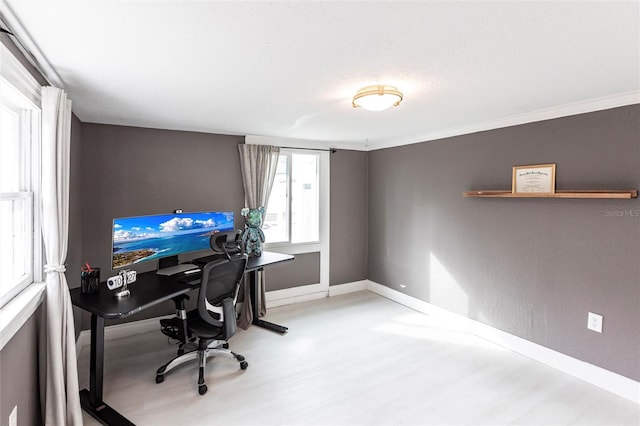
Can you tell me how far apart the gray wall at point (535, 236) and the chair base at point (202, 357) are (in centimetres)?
236

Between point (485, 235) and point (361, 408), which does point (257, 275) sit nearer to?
point (361, 408)

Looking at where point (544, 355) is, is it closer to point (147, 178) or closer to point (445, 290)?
point (445, 290)

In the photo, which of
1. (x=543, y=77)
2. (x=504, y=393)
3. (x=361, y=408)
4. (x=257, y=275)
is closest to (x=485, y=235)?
(x=504, y=393)

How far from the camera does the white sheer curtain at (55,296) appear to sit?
1.85 m

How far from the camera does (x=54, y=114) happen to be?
1.87 meters

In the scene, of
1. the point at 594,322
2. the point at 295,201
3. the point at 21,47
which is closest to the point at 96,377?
the point at 21,47

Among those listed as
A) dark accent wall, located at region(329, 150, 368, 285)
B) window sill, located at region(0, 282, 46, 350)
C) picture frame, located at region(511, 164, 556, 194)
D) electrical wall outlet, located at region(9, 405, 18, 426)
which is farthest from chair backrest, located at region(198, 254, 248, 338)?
picture frame, located at region(511, 164, 556, 194)

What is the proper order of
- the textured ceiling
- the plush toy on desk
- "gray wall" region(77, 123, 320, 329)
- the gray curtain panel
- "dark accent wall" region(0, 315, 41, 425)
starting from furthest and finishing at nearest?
the gray curtain panel, the plush toy on desk, "gray wall" region(77, 123, 320, 329), "dark accent wall" region(0, 315, 41, 425), the textured ceiling

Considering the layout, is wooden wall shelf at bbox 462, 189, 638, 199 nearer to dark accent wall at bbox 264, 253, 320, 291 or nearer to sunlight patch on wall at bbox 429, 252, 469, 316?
sunlight patch on wall at bbox 429, 252, 469, 316

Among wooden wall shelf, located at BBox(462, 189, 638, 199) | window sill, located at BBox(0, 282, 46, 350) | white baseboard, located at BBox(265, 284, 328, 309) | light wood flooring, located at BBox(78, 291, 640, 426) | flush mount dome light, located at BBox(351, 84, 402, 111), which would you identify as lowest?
light wood flooring, located at BBox(78, 291, 640, 426)

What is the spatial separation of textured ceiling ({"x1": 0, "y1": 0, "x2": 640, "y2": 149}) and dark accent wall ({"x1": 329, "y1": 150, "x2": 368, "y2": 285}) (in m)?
1.86

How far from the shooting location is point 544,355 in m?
2.90

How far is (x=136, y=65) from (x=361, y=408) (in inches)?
101

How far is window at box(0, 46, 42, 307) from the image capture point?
165 cm
